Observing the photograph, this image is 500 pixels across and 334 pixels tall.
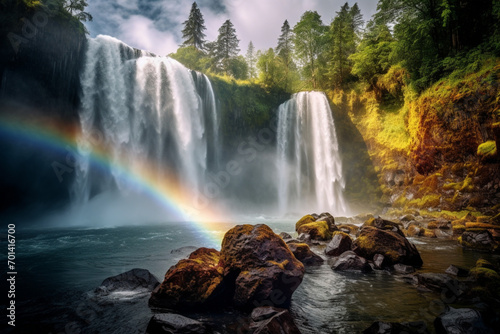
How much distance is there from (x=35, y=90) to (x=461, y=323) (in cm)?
2389

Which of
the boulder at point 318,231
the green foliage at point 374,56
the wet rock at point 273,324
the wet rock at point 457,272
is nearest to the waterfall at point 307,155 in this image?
the green foliage at point 374,56

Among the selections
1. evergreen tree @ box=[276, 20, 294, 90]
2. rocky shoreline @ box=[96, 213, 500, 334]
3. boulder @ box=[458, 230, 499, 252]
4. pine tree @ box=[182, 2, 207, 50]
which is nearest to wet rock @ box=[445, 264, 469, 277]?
rocky shoreline @ box=[96, 213, 500, 334]

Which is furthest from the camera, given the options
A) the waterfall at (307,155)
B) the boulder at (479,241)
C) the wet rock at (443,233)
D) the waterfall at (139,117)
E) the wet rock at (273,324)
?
the waterfall at (307,155)

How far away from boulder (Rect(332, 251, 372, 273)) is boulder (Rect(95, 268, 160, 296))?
5.15 meters

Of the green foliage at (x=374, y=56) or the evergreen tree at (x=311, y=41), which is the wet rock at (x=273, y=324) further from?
the evergreen tree at (x=311, y=41)

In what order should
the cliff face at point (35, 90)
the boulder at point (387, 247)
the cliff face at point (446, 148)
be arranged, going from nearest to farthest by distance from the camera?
1. the boulder at point (387, 247)
2. the cliff face at point (446, 148)
3. the cliff face at point (35, 90)

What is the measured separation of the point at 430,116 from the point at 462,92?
7.97 ft

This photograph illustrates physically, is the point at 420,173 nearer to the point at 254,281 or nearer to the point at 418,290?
the point at 418,290

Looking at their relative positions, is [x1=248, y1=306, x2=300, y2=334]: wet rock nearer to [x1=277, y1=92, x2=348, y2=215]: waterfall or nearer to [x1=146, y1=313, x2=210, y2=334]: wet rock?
[x1=146, y1=313, x2=210, y2=334]: wet rock

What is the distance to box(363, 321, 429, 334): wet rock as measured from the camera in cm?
326

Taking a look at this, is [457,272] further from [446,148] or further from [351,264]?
[446,148]

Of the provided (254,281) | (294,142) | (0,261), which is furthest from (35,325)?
(294,142)

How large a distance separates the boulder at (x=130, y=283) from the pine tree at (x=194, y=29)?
152 feet

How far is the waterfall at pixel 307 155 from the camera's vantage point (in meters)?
27.0
